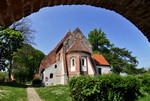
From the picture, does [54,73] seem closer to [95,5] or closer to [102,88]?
[102,88]

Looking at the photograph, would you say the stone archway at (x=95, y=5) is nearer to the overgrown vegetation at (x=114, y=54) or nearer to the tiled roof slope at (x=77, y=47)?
the tiled roof slope at (x=77, y=47)

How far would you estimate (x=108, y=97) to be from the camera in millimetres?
10156

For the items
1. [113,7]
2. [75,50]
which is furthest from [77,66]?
[113,7]

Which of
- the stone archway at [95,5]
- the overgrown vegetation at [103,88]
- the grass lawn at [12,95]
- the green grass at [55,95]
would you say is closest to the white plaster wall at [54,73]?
the green grass at [55,95]

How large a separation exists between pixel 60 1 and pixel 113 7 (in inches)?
46.7

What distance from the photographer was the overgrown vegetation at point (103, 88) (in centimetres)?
1003

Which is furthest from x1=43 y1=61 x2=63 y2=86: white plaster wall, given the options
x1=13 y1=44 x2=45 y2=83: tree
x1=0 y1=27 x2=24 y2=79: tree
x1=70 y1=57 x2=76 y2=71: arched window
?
x1=13 y1=44 x2=45 y2=83: tree

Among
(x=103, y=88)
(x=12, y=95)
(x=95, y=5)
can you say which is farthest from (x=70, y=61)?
(x=95, y=5)

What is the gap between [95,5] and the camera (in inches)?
120

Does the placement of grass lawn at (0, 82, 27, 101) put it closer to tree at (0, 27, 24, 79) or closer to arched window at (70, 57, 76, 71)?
tree at (0, 27, 24, 79)

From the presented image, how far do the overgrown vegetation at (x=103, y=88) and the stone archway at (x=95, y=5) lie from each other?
7.03 metres

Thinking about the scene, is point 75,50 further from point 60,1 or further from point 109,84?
point 60,1

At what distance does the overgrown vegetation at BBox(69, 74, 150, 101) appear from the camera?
1003 cm

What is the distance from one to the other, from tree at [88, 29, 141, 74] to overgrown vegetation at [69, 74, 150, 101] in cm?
3764
